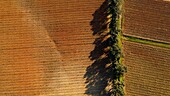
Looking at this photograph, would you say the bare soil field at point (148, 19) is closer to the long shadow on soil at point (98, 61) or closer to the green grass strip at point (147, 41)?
the green grass strip at point (147, 41)

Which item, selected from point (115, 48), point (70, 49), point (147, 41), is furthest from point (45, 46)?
point (147, 41)

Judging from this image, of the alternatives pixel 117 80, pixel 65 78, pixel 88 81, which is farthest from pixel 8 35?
pixel 117 80

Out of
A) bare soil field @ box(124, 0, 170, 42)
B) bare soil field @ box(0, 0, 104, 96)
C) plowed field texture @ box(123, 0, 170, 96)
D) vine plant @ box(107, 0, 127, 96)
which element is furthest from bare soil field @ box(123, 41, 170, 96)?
bare soil field @ box(0, 0, 104, 96)

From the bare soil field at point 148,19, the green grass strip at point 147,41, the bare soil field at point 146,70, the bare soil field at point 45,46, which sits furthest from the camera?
the bare soil field at point 148,19

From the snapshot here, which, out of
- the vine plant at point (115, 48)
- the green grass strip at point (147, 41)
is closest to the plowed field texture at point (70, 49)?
the green grass strip at point (147, 41)

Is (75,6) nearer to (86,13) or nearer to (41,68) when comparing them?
(86,13)

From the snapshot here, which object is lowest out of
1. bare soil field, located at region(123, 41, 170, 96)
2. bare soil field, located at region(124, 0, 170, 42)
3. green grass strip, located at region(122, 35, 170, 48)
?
bare soil field, located at region(123, 41, 170, 96)

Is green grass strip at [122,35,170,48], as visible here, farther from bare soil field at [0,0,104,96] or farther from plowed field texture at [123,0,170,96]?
bare soil field at [0,0,104,96]
